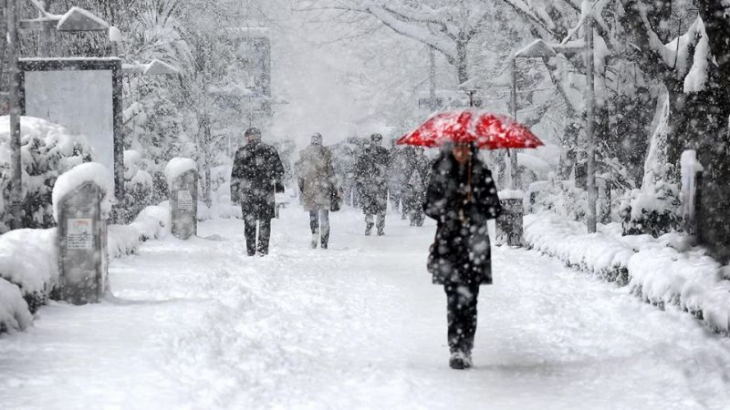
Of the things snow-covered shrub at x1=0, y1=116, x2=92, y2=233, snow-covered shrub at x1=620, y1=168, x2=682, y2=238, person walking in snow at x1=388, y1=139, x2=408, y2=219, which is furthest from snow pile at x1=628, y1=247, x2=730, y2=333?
person walking in snow at x1=388, y1=139, x2=408, y2=219

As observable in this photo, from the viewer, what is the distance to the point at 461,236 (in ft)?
24.0

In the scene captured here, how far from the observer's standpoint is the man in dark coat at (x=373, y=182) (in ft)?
66.8

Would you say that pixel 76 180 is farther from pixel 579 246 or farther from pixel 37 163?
pixel 579 246

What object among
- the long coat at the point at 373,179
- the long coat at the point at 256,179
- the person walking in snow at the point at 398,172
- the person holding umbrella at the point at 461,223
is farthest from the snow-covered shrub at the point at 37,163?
the person walking in snow at the point at 398,172

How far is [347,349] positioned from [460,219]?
1.45 meters

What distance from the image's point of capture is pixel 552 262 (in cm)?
1473

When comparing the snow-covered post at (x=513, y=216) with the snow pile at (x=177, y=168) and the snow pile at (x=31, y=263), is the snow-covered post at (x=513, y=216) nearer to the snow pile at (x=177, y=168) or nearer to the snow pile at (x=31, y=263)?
the snow pile at (x=177, y=168)

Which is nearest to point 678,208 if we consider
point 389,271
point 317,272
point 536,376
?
point 389,271

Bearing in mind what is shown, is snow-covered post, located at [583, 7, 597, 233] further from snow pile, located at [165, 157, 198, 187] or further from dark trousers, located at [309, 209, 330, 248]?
snow pile, located at [165, 157, 198, 187]

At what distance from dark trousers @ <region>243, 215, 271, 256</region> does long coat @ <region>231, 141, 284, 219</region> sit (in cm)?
10

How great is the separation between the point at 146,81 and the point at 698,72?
17.3 metres

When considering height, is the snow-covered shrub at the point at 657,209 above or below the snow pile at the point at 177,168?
below

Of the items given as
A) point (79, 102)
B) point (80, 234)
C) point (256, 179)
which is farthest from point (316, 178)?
point (80, 234)

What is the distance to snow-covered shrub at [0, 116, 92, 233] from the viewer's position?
13.4 m
